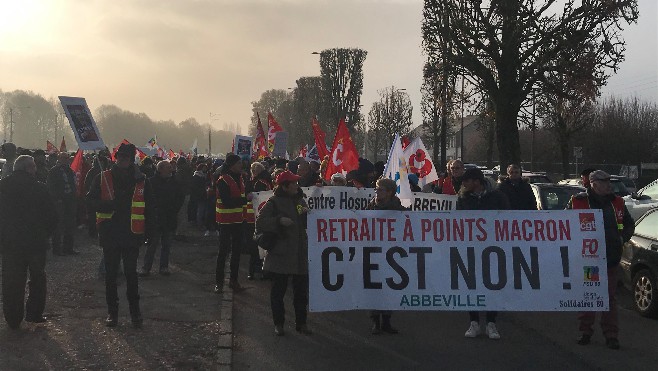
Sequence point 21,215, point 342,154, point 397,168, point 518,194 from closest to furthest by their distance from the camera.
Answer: point 21,215 < point 397,168 < point 518,194 < point 342,154

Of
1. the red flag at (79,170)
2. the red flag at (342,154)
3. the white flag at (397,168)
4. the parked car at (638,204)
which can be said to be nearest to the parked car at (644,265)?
the white flag at (397,168)

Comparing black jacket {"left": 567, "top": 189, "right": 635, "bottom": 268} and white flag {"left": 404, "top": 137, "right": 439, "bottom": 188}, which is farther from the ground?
white flag {"left": 404, "top": 137, "right": 439, "bottom": 188}

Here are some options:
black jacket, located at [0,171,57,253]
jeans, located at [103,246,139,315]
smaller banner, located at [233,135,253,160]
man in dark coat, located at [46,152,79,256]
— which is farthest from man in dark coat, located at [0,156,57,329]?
smaller banner, located at [233,135,253,160]

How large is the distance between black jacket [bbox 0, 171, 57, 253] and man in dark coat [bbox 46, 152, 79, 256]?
548cm

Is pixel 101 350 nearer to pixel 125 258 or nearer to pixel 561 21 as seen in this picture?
pixel 125 258

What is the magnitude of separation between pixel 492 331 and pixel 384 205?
173 cm

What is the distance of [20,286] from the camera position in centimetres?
756

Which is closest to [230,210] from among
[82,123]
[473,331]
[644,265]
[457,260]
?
[82,123]

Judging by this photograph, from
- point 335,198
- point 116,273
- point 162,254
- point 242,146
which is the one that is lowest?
point 162,254

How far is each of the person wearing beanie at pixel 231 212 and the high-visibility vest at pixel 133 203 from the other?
1.91 m

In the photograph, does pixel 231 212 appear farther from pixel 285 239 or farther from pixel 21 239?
pixel 21 239

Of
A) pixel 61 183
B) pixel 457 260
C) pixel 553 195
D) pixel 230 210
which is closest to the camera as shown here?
pixel 457 260

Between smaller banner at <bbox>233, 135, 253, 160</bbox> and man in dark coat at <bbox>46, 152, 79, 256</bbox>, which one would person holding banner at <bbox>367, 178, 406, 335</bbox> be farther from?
smaller banner at <bbox>233, 135, 253, 160</bbox>

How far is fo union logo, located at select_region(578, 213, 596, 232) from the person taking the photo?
7.33 meters
